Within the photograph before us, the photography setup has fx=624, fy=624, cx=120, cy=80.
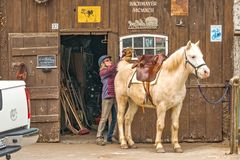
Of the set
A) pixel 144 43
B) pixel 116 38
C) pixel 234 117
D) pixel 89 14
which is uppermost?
pixel 89 14

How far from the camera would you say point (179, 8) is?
12.7 metres

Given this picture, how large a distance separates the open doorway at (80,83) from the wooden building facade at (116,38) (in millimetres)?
1561

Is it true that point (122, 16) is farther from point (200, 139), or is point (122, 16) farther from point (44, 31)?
point (200, 139)

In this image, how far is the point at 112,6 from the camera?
1284 centimetres

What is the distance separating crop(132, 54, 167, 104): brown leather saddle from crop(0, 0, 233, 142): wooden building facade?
0.80 metres

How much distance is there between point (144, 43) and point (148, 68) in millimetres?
931

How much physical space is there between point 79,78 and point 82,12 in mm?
3075

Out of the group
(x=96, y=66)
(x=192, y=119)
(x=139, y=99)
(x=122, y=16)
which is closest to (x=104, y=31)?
(x=122, y=16)

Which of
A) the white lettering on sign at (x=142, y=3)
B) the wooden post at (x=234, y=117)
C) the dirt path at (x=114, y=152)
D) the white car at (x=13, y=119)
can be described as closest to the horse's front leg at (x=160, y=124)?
the dirt path at (x=114, y=152)

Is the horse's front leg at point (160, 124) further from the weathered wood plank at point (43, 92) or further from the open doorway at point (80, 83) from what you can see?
the open doorway at point (80, 83)

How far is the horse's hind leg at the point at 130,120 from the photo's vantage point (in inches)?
487

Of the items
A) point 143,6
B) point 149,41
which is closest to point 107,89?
point 149,41

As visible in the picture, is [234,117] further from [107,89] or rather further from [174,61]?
[107,89]

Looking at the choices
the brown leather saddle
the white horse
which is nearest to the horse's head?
the white horse
